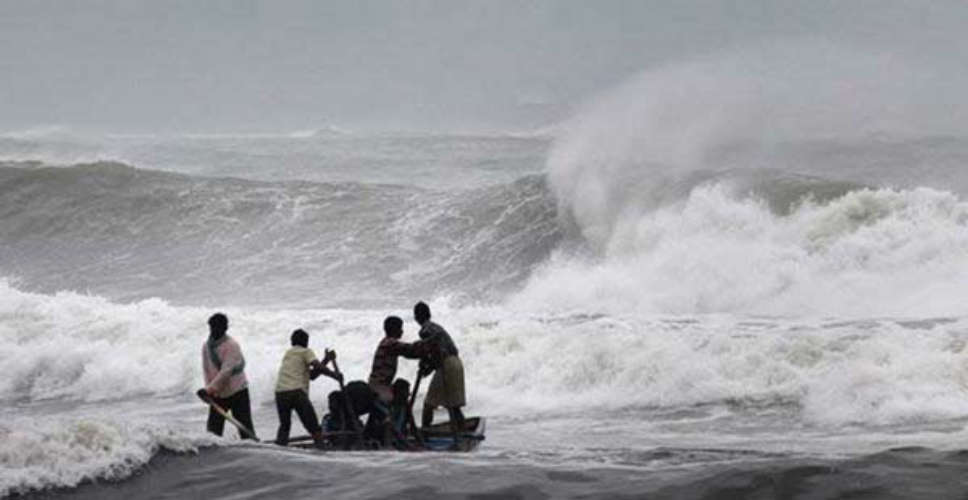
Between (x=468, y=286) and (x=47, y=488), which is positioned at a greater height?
(x=468, y=286)

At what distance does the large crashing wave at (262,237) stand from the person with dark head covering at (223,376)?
495 inches

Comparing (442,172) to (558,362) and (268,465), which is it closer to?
(558,362)

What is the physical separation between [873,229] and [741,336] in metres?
5.26

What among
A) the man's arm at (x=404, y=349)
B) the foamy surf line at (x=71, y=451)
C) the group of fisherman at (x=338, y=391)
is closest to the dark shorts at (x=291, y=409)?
the group of fisherman at (x=338, y=391)

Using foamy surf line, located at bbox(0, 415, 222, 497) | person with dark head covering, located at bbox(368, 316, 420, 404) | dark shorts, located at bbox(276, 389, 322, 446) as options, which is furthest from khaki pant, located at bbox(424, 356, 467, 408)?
foamy surf line, located at bbox(0, 415, 222, 497)

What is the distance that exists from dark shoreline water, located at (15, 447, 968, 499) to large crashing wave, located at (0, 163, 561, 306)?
611 inches

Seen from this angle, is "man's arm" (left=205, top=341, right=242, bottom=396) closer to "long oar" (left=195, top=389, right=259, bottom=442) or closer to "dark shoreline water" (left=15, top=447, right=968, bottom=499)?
"long oar" (left=195, top=389, right=259, bottom=442)

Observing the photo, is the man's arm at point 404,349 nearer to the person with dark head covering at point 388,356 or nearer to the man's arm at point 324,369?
the person with dark head covering at point 388,356

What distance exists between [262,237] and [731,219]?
13.6 metres

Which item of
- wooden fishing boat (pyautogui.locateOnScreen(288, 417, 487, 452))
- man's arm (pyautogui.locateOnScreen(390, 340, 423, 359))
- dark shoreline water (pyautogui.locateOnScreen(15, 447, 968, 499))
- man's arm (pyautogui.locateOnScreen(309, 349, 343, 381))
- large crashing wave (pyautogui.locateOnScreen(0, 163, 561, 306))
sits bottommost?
dark shoreline water (pyautogui.locateOnScreen(15, 447, 968, 499))

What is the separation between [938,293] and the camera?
18188 mm

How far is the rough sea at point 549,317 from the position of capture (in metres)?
8.52

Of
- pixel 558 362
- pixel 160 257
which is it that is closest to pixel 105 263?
pixel 160 257

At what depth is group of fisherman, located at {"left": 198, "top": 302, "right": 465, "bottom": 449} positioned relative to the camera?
37.9 feet
